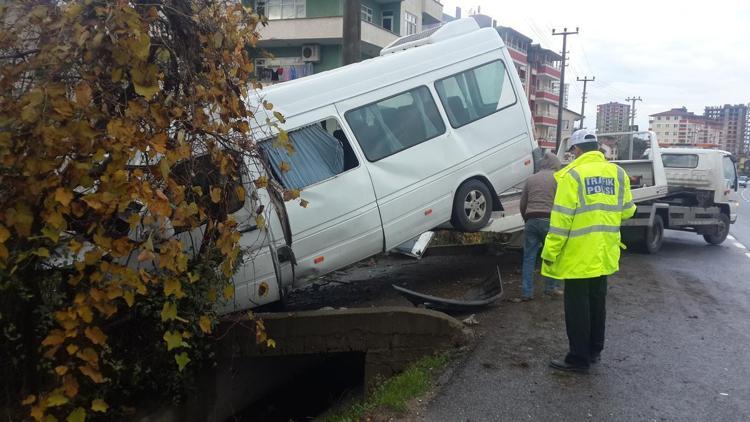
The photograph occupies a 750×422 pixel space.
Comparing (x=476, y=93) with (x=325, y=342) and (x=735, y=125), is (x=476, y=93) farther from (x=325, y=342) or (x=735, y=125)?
(x=735, y=125)

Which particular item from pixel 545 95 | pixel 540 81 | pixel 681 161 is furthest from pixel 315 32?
pixel 540 81

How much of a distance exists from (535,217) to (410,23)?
32.0 metres

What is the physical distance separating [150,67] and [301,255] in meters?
3.00

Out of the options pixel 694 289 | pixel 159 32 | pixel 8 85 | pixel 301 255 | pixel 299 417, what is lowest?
pixel 299 417

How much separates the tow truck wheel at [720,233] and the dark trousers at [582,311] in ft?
31.0

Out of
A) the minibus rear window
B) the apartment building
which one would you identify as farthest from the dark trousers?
the apartment building

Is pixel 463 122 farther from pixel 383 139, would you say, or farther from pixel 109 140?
pixel 109 140

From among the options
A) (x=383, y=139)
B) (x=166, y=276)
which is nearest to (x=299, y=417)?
(x=383, y=139)

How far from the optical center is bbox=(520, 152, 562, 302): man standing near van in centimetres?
666

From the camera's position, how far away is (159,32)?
3.64 m

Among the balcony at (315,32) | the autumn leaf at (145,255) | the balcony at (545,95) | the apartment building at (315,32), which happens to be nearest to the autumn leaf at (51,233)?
the autumn leaf at (145,255)

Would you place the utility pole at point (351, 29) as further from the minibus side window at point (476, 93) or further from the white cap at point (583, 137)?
the white cap at point (583, 137)

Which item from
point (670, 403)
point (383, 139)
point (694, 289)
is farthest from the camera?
point (694, 289)

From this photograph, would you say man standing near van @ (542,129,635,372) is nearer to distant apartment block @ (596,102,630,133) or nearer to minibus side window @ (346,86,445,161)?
minibus side window @ (346,86,445,161)
